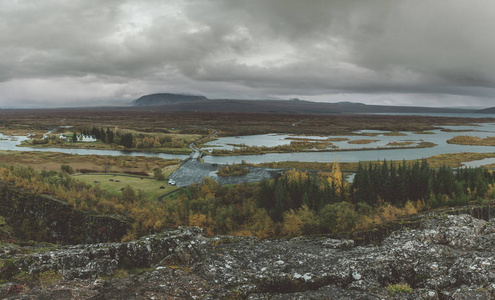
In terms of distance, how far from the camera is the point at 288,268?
15.3 metres

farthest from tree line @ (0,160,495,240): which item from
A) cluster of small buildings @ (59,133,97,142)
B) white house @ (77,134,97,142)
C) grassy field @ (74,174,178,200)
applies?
white house @ (77,134,97,142)

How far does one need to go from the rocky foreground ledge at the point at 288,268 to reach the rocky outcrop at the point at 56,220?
73.8 feet

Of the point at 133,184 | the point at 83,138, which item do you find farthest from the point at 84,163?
the point at 83,138

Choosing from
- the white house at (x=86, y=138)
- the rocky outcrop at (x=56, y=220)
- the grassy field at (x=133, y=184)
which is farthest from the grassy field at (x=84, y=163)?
the white house at (x=86, y=138)

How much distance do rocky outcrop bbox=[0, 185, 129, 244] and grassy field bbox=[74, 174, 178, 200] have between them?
18.0 meters

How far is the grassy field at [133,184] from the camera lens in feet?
203

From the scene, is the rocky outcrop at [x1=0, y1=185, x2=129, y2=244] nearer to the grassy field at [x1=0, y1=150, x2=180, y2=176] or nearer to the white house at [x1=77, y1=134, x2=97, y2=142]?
the grassy field at [x1=0, y1=150, x2=180, y2=176]

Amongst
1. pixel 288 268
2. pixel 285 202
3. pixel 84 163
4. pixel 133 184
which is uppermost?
pixel 288 268

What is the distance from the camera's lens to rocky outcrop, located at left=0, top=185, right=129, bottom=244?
3775 cm

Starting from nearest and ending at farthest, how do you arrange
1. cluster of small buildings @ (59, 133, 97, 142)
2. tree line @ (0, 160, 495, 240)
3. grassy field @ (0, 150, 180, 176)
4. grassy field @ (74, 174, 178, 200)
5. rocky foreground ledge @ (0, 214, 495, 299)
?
rocky foreground ledge @ (0, 214, 495, 299) → tree line @ (0, 160, 495, 240) → grassy field @ (74, 174, 178, 200) → grassy field @ (0, 150, 180, 176) → cluster of small buildings @ (59, 133, 97, 142)

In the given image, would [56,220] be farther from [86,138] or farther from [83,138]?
[86,138]

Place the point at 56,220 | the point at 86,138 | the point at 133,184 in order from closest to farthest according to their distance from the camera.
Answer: the point at 56,220, the point at 133,184, the point at 86,138

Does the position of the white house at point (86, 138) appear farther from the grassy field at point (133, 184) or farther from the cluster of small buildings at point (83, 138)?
the grassy field at point (133, 184)

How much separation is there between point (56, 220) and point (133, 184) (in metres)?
29.7
